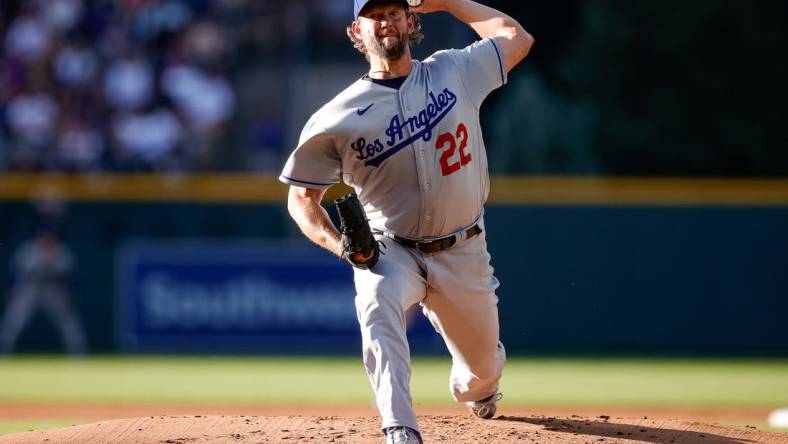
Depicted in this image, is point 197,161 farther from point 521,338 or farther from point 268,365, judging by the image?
point 521,338

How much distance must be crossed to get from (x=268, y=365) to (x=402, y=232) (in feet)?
23.1

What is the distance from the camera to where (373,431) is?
5777mm

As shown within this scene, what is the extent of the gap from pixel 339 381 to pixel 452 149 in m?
5.96

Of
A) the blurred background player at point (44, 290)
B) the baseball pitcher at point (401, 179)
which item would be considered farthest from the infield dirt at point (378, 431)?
the blurred background player at point (44, 290)

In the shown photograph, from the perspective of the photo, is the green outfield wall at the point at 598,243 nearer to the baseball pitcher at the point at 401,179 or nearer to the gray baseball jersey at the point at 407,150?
the baseball pitcher at the point at 401,179

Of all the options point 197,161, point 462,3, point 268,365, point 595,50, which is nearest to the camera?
point 462,3

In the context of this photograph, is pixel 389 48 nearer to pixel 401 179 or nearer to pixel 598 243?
pixel 401 179

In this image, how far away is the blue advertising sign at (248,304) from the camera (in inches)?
510

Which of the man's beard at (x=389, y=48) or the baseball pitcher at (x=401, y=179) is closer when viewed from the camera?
the baseball pitcher at (x=401, y=179)

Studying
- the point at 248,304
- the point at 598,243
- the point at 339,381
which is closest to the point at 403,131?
the point at 339,381

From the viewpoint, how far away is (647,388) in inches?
419

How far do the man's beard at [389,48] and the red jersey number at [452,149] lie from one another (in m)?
0.39

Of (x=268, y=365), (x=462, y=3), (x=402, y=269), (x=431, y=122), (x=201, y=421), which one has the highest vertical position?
(x=462, y=3)

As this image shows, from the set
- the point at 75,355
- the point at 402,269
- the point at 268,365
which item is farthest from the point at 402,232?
the point at 75,355
